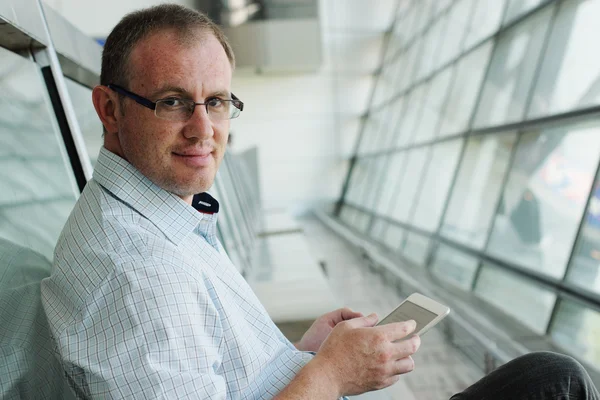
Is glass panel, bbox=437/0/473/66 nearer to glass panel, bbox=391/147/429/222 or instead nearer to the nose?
glass panel, bbox=391/147/429/222

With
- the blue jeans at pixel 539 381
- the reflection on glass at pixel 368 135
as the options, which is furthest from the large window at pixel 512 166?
the reflection on glass at pixel 368 135

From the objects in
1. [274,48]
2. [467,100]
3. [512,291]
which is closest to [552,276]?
[512,291]

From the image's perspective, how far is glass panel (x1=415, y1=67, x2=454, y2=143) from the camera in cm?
798

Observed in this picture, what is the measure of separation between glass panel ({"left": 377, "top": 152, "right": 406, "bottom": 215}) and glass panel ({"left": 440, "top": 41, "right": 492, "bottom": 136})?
2242mm

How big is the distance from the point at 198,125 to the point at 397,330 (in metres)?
0.64

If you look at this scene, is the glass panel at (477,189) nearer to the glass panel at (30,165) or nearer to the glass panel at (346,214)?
the glass panel at (30,165)

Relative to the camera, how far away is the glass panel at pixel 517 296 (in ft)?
13.2

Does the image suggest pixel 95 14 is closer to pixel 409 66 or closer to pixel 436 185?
pixel 409 66

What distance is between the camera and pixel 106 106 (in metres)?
1.22

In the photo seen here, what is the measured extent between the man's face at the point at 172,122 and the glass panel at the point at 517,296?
365 centimetres

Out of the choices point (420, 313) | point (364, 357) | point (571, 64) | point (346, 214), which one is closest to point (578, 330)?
point (571, 64)

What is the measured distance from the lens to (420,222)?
25.2ft

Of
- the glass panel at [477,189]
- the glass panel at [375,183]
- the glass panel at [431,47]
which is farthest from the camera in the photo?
the glass panel at [375,183]

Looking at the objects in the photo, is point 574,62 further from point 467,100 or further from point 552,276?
point 467,100
